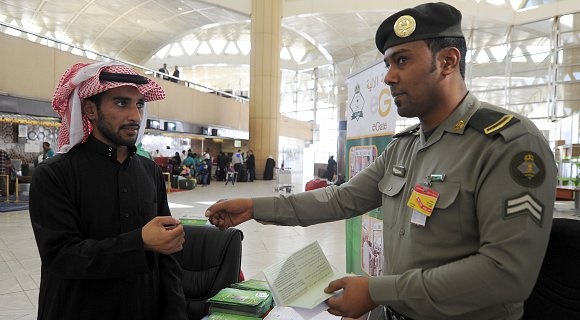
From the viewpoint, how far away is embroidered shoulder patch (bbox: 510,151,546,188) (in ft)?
3.22

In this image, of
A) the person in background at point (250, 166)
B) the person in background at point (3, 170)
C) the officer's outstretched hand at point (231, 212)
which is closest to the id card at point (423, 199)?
the officer's outstretched hand at point (231, 212)

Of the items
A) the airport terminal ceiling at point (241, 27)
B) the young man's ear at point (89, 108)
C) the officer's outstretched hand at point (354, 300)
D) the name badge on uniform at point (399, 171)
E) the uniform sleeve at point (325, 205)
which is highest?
the airport terminal ceiling at point (241, 27)

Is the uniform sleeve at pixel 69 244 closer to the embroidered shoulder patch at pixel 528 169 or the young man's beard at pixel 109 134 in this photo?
the young man's beard at pixel 109 134

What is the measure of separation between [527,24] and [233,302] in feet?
71.4

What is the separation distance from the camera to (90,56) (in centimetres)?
1237

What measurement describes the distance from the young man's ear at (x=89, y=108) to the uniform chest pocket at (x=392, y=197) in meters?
1.25

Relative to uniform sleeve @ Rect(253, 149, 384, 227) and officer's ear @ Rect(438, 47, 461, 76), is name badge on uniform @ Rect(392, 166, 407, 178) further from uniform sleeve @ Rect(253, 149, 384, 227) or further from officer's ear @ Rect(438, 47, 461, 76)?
officer's ear @ Rect(438, 47, 461, 76)

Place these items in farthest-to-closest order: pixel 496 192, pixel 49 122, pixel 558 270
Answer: pixel 49 122 < pixel 558 270 < pixel 496 192

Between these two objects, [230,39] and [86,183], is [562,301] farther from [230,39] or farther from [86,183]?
[230,39]

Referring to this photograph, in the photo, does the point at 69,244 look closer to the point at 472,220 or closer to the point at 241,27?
the point at 472,220

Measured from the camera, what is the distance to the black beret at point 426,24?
122 centimetres

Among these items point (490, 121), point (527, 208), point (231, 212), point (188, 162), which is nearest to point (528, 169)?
point (527, 208)

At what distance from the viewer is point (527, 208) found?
3.16 ft

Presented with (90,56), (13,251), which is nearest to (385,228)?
(13,251)
